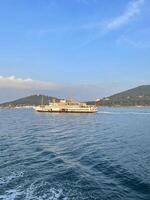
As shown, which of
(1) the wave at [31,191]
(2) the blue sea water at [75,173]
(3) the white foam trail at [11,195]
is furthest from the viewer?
(2) the blue sea water at [75,173]

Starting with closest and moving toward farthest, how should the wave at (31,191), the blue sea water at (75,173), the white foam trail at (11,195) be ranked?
the white foam trail at (11,195)
the wave at (31,191)
the blue sea water at (75,173)

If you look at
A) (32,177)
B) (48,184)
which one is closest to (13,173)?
(32,177)

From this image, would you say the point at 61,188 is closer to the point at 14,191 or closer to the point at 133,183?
the point at 14,191


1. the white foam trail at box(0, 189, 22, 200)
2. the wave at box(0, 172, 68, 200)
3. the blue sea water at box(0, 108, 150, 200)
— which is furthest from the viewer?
the blue sea water at box(0, 108, 150, 200)

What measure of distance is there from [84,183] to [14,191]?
623cm

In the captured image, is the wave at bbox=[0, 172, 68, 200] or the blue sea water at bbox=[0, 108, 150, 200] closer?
the wave at bbox=[0, 172, 68, 200]

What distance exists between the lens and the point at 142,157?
40.6m

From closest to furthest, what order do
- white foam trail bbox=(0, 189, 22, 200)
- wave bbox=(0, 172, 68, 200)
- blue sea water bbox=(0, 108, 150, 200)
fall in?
white foam trail bbox=(0, 189, 22, 200) < wave bbox=(0, 172, 68, 200) < blue sea water bbox=(0, 108, 150, 200)

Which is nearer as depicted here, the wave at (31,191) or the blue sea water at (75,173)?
the wave at (31,191)

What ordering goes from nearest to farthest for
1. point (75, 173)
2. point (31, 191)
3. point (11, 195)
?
point (11, 195) → point (31, 191) → point (75, 173)

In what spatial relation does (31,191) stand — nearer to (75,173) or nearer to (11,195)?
(11,195)

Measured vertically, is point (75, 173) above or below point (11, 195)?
above

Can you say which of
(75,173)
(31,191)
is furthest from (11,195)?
(75,173)

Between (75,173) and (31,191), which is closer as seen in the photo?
(31,191)
